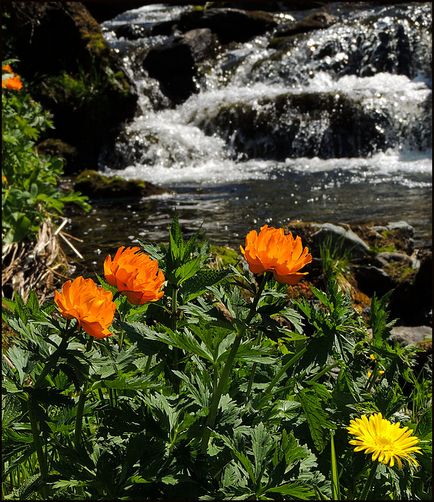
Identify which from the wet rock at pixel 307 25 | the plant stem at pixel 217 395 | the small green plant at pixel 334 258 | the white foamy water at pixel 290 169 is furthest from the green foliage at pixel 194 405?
the wet rock at pixel 307 25

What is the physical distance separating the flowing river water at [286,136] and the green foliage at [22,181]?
0.51 metres

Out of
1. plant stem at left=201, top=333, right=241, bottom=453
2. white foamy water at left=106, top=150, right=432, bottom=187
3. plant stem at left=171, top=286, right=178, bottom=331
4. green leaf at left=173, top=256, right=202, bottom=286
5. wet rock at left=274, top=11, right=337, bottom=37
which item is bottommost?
white foamy water at left=106, top=150, right=432, bottom=187

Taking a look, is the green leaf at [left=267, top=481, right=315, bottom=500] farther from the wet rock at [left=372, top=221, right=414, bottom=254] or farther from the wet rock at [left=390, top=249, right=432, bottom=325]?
the wet rock at [left=372, top=221, right=414, bottom=254]

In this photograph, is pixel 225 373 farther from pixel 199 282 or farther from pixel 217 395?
pixel 199 282

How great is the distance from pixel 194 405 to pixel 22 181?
2976 mm

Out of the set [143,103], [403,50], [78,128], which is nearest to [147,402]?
[78,128]

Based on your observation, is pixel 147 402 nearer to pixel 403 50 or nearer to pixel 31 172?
pixel 31 172

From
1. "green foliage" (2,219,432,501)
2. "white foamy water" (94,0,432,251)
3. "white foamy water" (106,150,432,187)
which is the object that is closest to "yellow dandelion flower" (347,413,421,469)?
"green foliage" (2,219,432,501)

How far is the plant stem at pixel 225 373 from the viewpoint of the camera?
1351 millimetres

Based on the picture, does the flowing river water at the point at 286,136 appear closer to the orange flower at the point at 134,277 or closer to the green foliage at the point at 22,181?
the green foliage at the point at 22,181

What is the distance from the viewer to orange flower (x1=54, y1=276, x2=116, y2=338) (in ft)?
4.18

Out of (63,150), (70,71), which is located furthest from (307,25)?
(63,150)

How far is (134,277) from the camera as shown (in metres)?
1.37

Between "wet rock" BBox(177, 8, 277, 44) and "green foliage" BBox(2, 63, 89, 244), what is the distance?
13.1m
